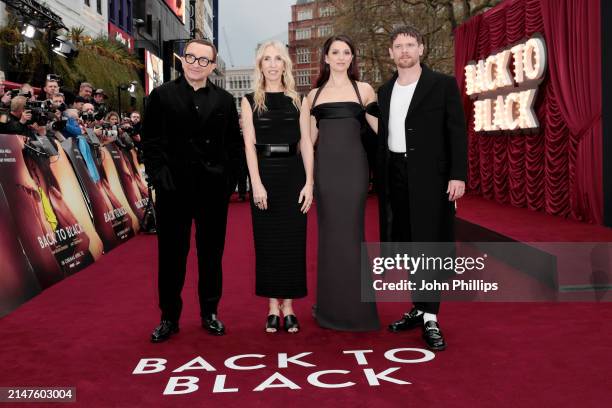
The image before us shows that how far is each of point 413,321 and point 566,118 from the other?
5.40 m

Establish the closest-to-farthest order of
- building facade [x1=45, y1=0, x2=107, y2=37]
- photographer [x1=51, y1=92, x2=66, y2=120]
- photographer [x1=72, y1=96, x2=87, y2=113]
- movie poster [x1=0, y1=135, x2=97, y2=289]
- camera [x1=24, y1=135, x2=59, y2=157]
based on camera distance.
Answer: movie poster [x1=0, y1=135, x2=97, y2=289] < camera [x1=24, y1=135, x2=59, y2=157] < photographer [x1=51, y1=92, x2=66, y2=120] < photographer [x1=72, y1=96, x2=87, y2=113] < building facade [x1=45, y1=0, x2=107, y2=37]

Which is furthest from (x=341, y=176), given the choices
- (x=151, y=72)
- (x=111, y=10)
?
(x=111, y=10)

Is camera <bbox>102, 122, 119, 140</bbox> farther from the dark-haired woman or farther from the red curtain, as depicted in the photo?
the red curtain

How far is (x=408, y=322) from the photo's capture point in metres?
3.96

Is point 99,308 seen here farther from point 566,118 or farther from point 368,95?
point 566,118

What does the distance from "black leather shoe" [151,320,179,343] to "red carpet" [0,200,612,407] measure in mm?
54

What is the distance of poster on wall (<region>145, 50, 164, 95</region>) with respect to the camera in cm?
2545

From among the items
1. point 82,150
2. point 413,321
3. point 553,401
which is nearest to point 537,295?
point 413,321

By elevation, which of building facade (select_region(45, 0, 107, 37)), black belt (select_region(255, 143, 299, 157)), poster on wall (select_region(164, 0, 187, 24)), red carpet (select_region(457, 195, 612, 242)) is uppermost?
poster on wall (select_region(164, 0, 187, 24))

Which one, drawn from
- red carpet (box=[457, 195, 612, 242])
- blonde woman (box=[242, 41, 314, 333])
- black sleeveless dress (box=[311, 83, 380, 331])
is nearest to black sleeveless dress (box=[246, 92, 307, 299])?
blonde woman (box=[242, 41, 314, 333])

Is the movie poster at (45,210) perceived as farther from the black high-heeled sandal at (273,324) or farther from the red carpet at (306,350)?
the black high-heeled sandal at (273,324)

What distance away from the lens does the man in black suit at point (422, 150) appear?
11.9 feet

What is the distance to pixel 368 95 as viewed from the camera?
386 cm

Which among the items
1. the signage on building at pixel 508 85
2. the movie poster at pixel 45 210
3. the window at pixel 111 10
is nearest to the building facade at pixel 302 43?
the window at pixel 111 10
